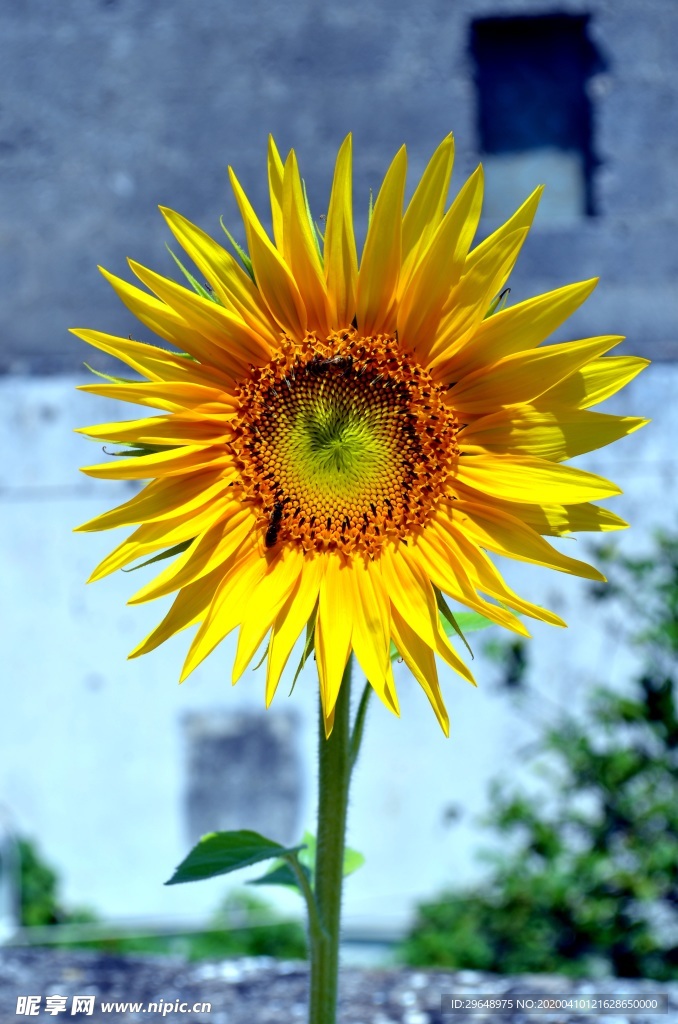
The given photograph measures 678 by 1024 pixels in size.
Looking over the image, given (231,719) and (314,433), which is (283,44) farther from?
(314,433)

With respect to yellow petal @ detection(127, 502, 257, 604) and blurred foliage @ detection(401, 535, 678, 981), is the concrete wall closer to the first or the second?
blurred foliage @ detection(401, 535, 678, 981)

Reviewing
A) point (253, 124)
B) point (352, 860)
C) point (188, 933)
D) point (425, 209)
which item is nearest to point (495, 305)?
point (425, 209)

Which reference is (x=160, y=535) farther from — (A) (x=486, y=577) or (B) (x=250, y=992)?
(B) (x=250, y=992)

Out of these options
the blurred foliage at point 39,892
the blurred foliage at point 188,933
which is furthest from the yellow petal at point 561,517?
the blurred foliage at point 39,892

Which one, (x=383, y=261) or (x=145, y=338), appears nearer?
(x=383, y=261)

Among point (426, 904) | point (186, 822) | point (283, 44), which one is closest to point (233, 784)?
point (186, 822)

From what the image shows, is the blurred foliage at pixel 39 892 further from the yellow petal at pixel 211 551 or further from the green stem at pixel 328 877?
the yellow petal at pixel 211 551

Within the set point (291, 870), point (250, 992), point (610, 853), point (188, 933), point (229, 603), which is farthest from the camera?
point (188, 933)
